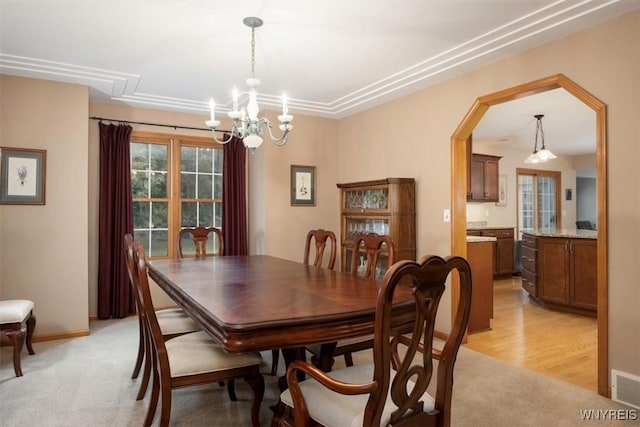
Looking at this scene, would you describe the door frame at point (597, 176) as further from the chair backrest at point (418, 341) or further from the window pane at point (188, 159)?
the window pane at point (188, 159)

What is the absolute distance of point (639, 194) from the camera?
8.11ft

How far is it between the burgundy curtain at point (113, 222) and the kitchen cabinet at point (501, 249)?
5364mm

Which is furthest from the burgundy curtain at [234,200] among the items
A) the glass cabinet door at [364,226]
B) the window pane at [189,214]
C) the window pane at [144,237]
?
the glass cabinet door at [364,226]

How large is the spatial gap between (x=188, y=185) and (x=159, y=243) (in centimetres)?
80

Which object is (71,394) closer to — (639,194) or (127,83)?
(127,83)

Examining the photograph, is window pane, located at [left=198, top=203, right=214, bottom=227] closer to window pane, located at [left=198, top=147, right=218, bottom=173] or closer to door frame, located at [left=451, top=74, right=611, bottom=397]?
window pane, located at [left=198, top=147, right=218, bottom=173]

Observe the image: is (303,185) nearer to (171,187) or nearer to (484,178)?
(171,187)

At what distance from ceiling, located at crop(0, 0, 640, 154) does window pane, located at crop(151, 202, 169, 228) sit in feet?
4.18

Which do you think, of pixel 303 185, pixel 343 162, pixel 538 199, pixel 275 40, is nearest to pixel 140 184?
pixel 303 185

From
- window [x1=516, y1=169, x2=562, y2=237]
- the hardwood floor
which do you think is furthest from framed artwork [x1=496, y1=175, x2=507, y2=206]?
the hardwood floor

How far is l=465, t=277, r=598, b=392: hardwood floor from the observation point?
10.2 feet

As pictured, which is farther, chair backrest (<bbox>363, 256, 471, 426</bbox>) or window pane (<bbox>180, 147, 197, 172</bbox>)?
window pane (<bbox>180, 147, 197, 172</bbox>)

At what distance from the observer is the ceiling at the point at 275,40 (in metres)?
2.63

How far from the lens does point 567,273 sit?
185 inches
